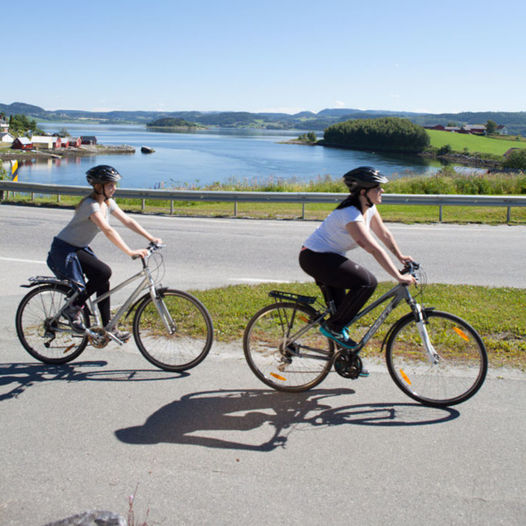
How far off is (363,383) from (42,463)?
2.51 meters

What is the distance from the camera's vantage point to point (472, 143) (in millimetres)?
112750

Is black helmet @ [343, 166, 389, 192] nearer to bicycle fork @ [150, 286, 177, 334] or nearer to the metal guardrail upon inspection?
bicycle fork @ [150, 286, 177, 334]

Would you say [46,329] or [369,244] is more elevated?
[369,244]

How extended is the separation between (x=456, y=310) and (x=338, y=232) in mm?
2805

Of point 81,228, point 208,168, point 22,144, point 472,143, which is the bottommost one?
point 81,228

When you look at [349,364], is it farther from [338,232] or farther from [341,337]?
[338,232]

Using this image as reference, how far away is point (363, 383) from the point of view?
4.69 m

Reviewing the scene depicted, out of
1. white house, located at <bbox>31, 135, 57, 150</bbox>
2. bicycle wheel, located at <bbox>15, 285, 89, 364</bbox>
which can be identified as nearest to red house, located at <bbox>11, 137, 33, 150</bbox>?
white house, located at <bbox>31, 135, 57, 150</bbox>

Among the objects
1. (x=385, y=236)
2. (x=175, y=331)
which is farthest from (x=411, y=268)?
(x=175, y=331)

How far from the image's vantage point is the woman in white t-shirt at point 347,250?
4121 millimetres

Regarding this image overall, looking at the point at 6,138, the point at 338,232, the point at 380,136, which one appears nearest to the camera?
the point at 338,232

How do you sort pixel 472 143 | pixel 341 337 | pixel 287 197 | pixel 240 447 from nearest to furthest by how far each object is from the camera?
pixel 240 447 → pixel 341 337 → pixel 287 197 → pixel 472 143

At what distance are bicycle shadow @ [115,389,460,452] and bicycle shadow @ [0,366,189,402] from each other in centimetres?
57

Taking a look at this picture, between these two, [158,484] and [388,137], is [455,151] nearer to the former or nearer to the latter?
[388,137]
